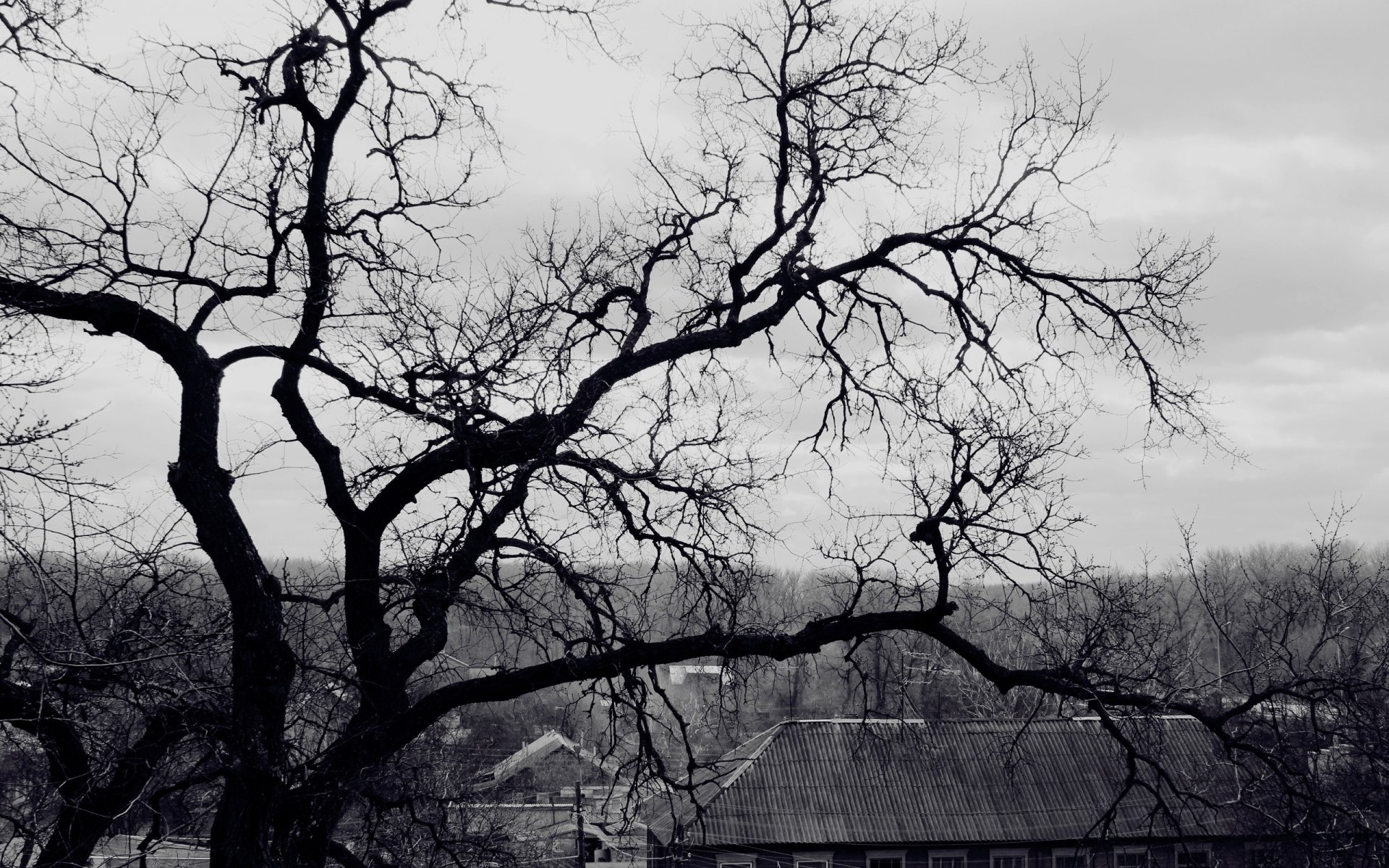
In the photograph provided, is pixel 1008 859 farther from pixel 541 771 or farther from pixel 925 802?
pixel 541 771

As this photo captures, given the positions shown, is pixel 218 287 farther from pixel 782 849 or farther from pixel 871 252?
pixel 782 849

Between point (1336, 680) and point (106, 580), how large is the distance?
6.90 m

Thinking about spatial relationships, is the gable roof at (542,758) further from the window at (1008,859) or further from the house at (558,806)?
the window at (1008,859)

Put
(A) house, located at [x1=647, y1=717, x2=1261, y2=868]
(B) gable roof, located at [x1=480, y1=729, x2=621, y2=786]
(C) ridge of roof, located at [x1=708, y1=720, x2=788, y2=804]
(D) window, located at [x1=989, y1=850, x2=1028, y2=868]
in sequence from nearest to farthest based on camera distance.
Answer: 1. (B) gable roof, located at [x1=480, y1=729, x2=621, y2=786]
2. (A) house, located at [x1=647, y1=717, x2=1261, y2=868]
3. (C) ridge of roof, located at [x1=708, y1=720, x2=788, y2=804]
4. (D) window, located at [x1=989, y1=850, x2=1028, y2=868]

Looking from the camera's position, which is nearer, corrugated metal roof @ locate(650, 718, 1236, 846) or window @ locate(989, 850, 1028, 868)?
corrugated metal roof @ locate(650, 718, 1236, 846)

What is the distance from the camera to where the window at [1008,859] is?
100 feet

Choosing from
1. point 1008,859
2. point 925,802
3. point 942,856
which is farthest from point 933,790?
point 1008,859

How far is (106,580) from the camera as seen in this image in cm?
675

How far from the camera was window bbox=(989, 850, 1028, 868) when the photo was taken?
30.5 m

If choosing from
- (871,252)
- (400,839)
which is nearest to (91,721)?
(400,839)

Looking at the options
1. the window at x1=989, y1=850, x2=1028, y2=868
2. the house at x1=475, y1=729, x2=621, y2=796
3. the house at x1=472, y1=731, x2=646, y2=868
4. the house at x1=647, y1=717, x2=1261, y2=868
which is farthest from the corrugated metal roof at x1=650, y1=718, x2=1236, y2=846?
the house at x1=475, y1=729, x2=621, y2=796

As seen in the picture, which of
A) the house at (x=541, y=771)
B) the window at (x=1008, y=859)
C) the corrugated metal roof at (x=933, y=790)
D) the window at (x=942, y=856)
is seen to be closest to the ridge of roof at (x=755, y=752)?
the corrugated metal roof at (x=933, y=790)

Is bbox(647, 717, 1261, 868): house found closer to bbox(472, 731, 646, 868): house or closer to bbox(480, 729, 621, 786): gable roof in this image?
bbox(472, 731, 646, 868): house

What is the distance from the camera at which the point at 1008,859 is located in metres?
30.6
